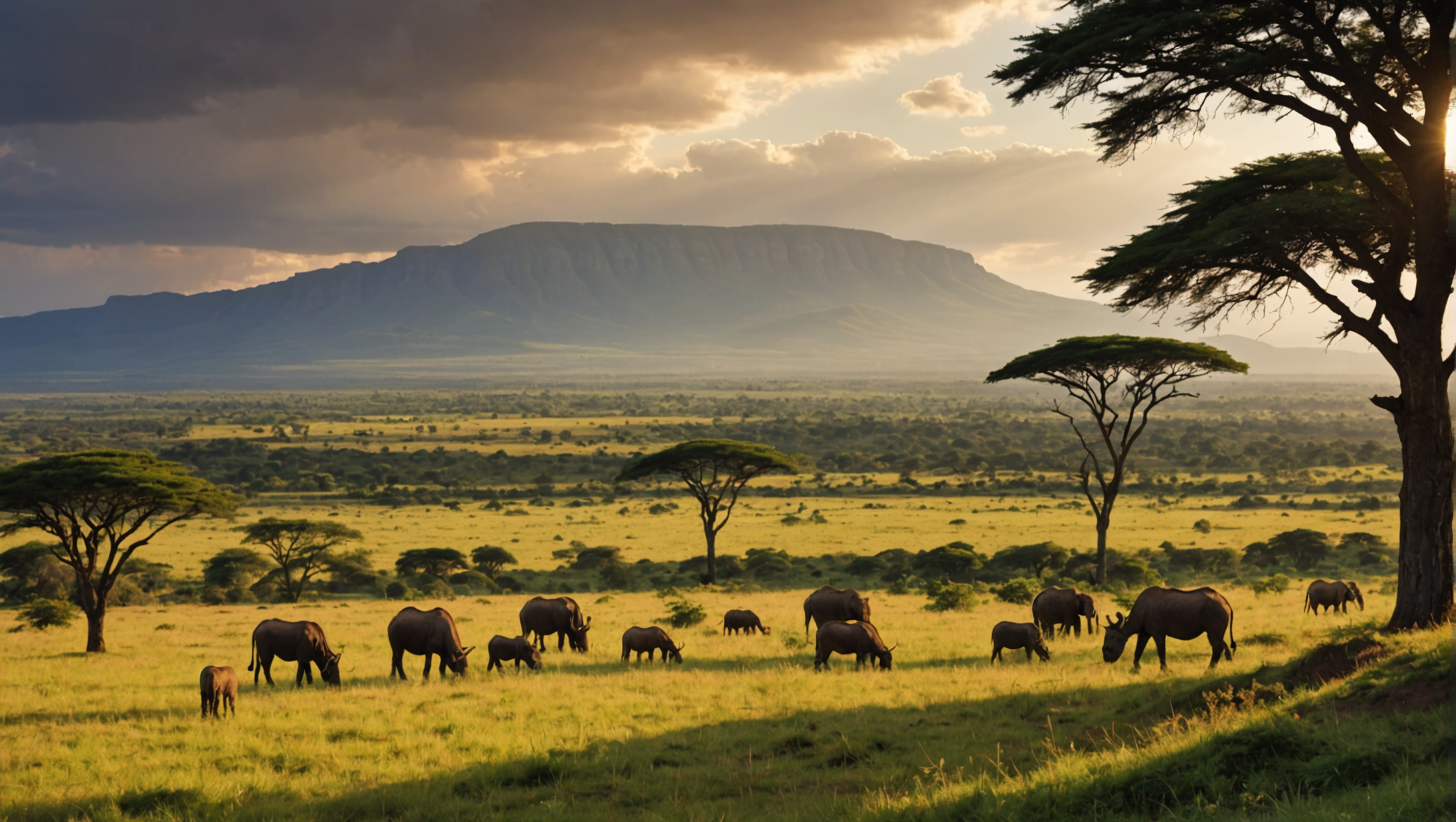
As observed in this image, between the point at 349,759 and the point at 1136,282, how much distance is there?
54.4ft

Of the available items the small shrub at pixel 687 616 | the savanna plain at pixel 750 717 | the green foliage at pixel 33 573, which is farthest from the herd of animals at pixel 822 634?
the green foliage at pixel 33 573

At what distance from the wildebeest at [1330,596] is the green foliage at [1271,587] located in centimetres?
558

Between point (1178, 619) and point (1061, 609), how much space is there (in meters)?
6.04

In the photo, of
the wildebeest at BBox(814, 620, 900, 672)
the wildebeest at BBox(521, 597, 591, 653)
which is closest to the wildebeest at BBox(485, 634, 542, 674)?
the wildebeest at BBox(521, 597, 591, 653)

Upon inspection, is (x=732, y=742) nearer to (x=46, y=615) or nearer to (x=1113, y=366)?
(x=1113, y=366)

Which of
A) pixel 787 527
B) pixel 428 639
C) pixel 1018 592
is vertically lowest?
pixel 787 527

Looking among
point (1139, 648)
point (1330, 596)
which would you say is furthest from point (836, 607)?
point (1330, 596)

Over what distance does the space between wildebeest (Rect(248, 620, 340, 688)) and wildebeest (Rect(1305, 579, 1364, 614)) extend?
24414 millimetres

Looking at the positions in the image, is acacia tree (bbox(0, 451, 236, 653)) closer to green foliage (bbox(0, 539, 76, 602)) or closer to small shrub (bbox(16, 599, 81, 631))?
small shrub (bbox(16, 599, 81, 631))

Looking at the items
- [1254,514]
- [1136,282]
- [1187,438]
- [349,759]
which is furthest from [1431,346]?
[1187,438]

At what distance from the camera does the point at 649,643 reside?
837 inches

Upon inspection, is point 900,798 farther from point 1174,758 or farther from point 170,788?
point 170,788

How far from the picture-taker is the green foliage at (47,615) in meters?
33.1

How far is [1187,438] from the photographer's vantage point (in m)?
128
